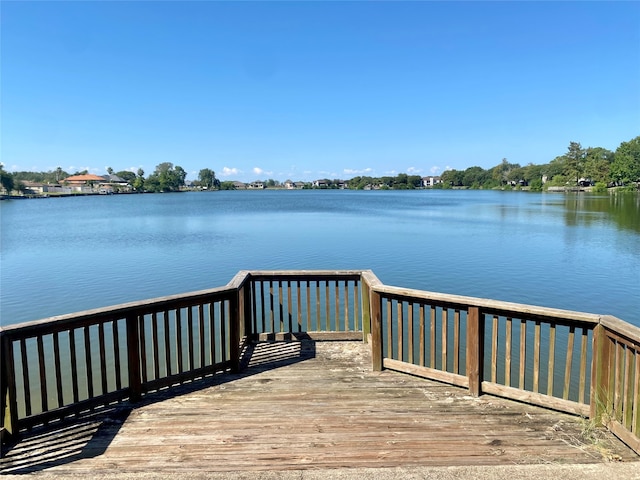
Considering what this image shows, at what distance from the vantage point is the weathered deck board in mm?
3279

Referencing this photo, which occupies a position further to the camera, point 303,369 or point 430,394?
point 303,369

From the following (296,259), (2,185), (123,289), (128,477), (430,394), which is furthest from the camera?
(2,185)

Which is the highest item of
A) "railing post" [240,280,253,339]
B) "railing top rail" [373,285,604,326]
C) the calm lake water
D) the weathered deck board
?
"railing top rail" [373,285,604,326]

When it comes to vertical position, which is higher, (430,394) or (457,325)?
(457,325)

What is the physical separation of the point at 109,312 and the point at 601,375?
15.0ft

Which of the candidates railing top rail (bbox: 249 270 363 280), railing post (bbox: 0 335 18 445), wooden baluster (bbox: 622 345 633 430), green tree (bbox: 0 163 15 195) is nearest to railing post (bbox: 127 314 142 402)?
railing post (bbox: 0 335 18 445)

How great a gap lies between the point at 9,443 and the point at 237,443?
1.90 m

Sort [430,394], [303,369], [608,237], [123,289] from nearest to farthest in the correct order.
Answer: [430,394], [303,369], [123,289], [608,237]

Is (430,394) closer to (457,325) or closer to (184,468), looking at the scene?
(457,325)

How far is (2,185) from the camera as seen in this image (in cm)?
12194

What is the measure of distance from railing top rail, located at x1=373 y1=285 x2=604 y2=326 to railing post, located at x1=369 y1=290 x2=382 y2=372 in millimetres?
142

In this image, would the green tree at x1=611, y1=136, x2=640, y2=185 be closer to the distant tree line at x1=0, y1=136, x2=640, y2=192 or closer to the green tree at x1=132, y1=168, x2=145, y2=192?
the distant tree line at x1=0, y1=136, x2=640, y2=192

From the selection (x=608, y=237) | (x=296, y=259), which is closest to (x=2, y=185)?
(x=296, y=259)

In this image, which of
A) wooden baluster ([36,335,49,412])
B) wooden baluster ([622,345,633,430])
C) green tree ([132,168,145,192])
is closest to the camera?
wooden baluster ([622,345,633,430])
